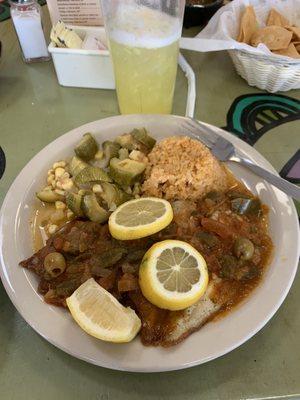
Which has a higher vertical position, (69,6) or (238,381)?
(69,6)

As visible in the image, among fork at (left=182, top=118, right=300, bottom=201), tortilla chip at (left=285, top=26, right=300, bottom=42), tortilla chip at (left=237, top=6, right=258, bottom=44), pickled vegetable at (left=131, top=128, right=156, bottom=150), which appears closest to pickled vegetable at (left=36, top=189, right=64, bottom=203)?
pickled vegetable at (left=131, top=128, right=156, bottom=150)

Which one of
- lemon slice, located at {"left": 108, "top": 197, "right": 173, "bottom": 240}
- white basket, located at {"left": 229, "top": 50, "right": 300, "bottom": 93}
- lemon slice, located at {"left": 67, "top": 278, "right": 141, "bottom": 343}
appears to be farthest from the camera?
white basket, located at {"left": 229, "top": 50, "right": 300, "bottom": 93}

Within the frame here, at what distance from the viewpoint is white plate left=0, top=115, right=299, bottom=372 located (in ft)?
2.77

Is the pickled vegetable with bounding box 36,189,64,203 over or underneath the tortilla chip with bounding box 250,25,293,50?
underneath

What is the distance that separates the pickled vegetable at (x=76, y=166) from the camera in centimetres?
129

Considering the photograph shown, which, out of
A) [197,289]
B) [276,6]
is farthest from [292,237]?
[276,6]

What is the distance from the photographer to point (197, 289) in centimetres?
88

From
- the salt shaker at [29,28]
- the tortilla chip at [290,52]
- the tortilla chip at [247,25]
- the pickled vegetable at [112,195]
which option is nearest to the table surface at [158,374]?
the pickled vegetable at [112,195]

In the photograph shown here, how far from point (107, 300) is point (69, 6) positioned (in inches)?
54.9

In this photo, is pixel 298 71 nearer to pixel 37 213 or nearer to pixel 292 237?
pixel 292 237

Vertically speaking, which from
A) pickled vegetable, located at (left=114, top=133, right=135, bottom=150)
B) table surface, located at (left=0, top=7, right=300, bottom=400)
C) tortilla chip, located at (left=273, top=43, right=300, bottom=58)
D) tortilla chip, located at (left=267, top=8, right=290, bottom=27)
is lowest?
table surface, located at (left=0, top=7, right=300, bottom=400)

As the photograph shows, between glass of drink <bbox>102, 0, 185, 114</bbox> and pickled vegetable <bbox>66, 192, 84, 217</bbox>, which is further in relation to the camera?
glass of drink <bbox>102, 0, 185, 114</bbox>

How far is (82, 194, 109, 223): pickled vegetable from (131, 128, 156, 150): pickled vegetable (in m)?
0.33

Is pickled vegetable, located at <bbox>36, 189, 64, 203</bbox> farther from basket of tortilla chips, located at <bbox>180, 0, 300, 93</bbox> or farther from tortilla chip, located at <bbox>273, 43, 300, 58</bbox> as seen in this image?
tortilla chip, located at <bbox>273, 43, 300, 58</bbox>
